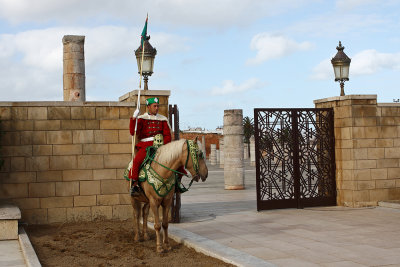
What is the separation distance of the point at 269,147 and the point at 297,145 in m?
0.69

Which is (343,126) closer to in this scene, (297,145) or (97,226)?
(297,145)

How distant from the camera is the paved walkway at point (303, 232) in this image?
6.71 metres

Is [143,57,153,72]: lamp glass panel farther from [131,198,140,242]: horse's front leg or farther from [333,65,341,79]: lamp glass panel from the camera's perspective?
[333,65,341,79]: lamp glass panel

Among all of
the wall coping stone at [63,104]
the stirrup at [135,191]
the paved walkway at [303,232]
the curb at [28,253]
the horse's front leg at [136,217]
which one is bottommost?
the paved walkway at [303,232]

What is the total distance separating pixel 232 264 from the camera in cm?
623

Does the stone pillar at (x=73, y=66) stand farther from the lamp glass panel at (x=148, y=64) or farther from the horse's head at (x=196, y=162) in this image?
the horse's head at (x=196, y=162)

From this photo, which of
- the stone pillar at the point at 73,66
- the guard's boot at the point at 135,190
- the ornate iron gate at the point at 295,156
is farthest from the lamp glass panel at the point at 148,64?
the stone pillar at the point at 73,66

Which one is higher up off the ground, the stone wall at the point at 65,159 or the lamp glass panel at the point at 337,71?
the lamp glass panel at the point at 337,71

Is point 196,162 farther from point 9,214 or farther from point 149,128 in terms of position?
point 9,214

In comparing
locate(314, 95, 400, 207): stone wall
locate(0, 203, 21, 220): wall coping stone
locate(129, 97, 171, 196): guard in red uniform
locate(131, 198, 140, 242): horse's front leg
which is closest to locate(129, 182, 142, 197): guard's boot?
locate(129, 97, 171, 196): guard in red uniform

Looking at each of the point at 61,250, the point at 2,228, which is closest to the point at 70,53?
the point at 2,228

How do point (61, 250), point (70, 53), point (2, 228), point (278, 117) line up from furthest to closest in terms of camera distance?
point (70, 53)
point (278, 117)
point (2, 228)
point (61, 250)

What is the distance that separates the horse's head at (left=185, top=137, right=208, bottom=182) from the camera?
22.4 feet

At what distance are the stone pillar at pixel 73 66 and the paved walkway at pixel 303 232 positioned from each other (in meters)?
6.07
